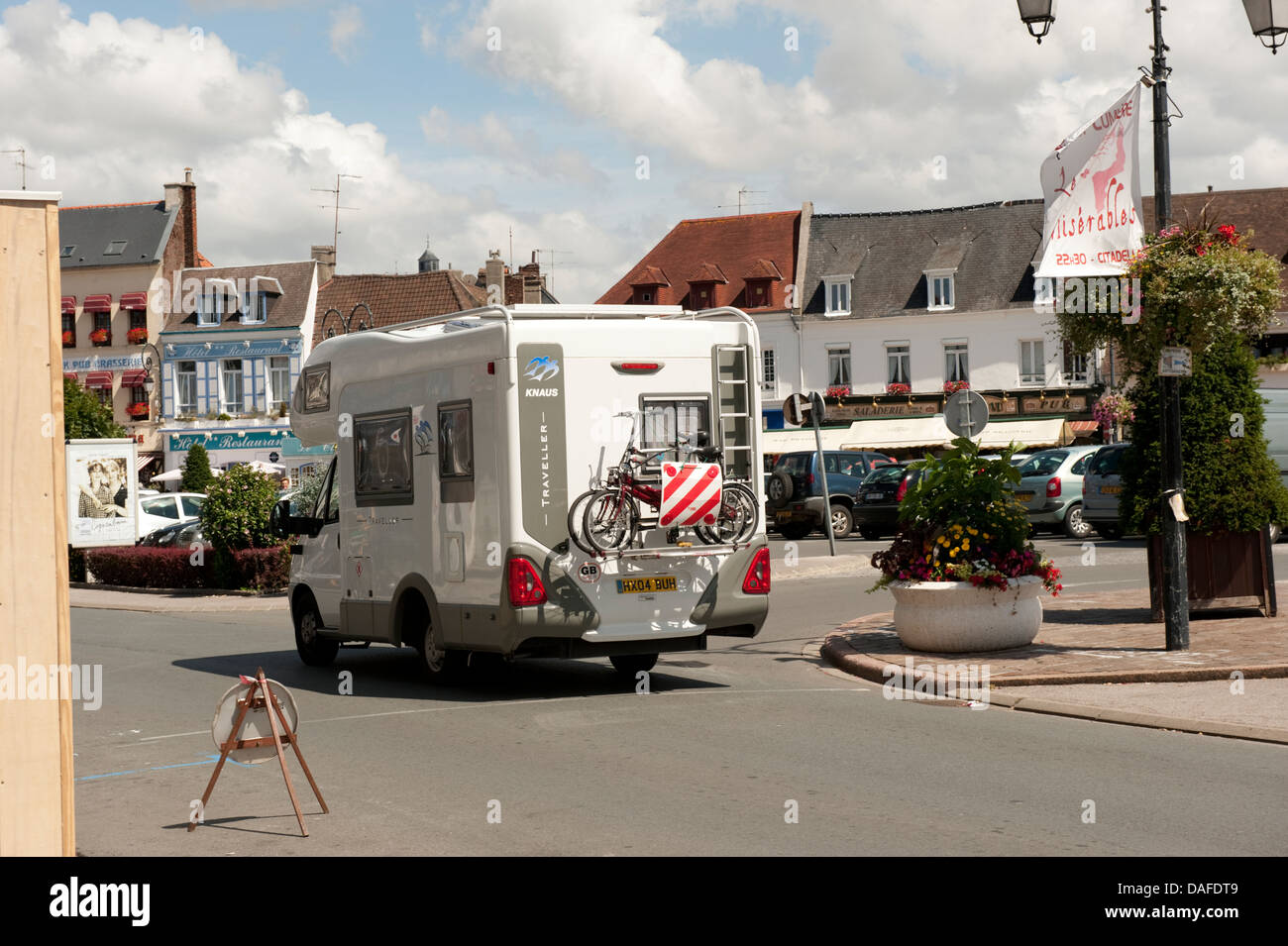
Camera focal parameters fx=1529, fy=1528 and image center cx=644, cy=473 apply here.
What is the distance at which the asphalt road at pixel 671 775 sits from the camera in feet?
23.5

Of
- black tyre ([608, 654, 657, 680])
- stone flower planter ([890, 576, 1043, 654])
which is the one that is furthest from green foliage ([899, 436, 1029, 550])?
black tyre ([608, 654, 657, 680])

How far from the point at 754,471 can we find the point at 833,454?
22.4m

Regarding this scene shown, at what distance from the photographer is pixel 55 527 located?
17.6 feet

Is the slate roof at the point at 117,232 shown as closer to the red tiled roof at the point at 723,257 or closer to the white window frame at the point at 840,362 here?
the red tiled roof at the point at 723,257

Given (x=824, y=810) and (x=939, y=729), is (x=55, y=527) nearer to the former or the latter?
(x=824, y=810)

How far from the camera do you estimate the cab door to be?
14133 mm

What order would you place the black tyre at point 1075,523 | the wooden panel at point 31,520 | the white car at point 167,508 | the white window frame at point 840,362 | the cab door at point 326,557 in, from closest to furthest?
the wooden panel at point 31,520, the cab door at point 326,557, the black tyre at point 1075,523, the white car at point 167,508, the white window frame at point 840,362

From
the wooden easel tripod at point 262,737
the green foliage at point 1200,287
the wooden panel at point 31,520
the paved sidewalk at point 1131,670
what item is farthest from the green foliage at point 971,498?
the wooden panel at point 31,520

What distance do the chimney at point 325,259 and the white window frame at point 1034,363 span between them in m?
28.7

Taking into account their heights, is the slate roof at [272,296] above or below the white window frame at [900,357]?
above

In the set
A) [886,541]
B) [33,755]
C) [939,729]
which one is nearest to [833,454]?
[886,541]

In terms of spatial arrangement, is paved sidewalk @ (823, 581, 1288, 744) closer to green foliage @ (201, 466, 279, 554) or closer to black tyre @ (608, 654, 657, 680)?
black tyre @ (608, 654, 657, 680)
